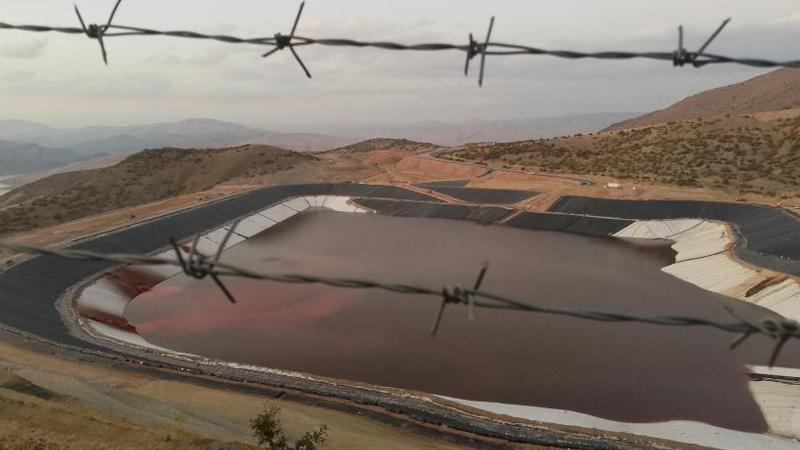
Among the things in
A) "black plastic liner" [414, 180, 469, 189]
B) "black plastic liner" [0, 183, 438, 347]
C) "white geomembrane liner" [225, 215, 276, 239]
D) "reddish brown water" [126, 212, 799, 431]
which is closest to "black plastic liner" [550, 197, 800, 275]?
"reddish brown water" [126, 212, 799, 431]

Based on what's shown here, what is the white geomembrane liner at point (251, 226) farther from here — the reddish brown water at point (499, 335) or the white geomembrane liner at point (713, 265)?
the white geomembrane liner at point (713, 265)

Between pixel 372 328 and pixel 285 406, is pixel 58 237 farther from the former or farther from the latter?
pixel 285 406

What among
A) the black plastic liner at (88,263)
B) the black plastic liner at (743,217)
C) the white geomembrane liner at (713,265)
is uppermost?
the black plastic liner at (743,217)

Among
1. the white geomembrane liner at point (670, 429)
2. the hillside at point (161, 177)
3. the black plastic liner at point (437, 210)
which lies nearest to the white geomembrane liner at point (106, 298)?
the white geomembrane liner at point (670, 429)

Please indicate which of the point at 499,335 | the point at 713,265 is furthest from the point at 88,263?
the point at 713,265

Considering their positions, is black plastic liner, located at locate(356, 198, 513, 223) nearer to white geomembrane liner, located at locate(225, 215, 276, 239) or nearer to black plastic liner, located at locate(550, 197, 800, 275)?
black plastic liner, located at locate(550, 197, 800, 275)

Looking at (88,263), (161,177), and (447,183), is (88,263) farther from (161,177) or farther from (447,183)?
(161,177)
